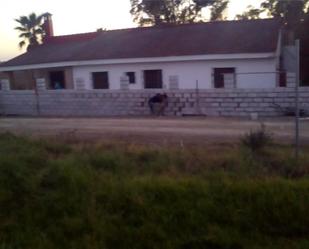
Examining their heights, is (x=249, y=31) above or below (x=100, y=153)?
above

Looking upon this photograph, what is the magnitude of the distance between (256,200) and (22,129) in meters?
10.8

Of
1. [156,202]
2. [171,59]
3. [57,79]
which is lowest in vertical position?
[156,202]

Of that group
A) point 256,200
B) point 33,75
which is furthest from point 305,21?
point 256,200

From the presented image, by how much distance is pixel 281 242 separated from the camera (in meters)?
5.57

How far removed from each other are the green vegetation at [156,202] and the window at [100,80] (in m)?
Result: 17.4

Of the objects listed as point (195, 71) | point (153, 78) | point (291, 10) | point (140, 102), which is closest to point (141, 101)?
point (140, 102)

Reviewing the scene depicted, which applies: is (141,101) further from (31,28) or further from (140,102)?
(31,28)

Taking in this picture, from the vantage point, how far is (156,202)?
6504 mm

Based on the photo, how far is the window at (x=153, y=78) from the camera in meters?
23.8

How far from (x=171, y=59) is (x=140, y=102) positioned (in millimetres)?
5114

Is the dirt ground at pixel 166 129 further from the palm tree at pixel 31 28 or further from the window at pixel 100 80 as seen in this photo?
the palm tree at pixel 31 28

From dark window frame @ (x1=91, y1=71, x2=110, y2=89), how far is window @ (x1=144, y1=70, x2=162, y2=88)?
2361mm

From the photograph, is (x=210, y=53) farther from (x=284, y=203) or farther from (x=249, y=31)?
(x=284, y=203)

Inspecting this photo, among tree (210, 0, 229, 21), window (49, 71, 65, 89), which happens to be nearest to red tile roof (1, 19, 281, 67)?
window (49, 71, 65, 89)
